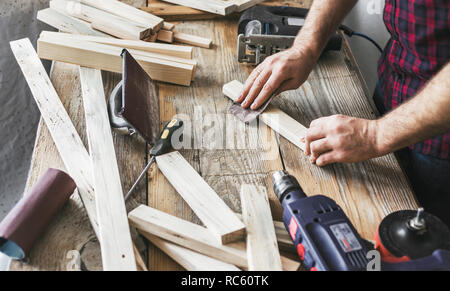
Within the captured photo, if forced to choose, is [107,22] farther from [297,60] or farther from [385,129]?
[385,129]

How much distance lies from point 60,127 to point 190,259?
588 mm

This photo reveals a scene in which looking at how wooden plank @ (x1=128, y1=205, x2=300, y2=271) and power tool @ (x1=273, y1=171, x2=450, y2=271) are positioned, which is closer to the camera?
power tool @ (x1=273, y1=171, x2=450, y2=271)

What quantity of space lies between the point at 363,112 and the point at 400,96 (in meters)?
0.14

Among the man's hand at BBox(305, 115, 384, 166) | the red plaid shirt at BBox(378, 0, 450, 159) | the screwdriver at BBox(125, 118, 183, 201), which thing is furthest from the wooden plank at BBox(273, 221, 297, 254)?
the red plaid shirt at BBox(378, 0, 450, 159)

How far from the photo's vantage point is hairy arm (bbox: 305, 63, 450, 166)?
102cm

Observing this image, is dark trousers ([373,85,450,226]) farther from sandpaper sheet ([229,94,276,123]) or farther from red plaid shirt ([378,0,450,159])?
sandpaper sheet ([229,94,276,123])

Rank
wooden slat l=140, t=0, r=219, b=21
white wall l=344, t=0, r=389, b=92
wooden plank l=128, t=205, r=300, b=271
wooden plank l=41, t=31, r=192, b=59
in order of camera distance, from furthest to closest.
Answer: white wall l=344, t=0, r=389, b=92, wooden slat l=140, t=0, r=219, b=21, wooden plank l=41, t=31, r=192, b=59, wooden plank l=128, t=205, r=300, b=271

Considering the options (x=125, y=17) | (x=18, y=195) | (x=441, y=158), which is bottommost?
(x=18, y=195)

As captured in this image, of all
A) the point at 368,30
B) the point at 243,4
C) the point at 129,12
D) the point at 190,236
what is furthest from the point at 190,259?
the point at 368,30

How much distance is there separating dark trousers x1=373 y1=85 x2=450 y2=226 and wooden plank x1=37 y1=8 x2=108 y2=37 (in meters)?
1.21

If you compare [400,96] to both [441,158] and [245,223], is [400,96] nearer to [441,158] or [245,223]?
[441,158]

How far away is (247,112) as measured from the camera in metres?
1.34
